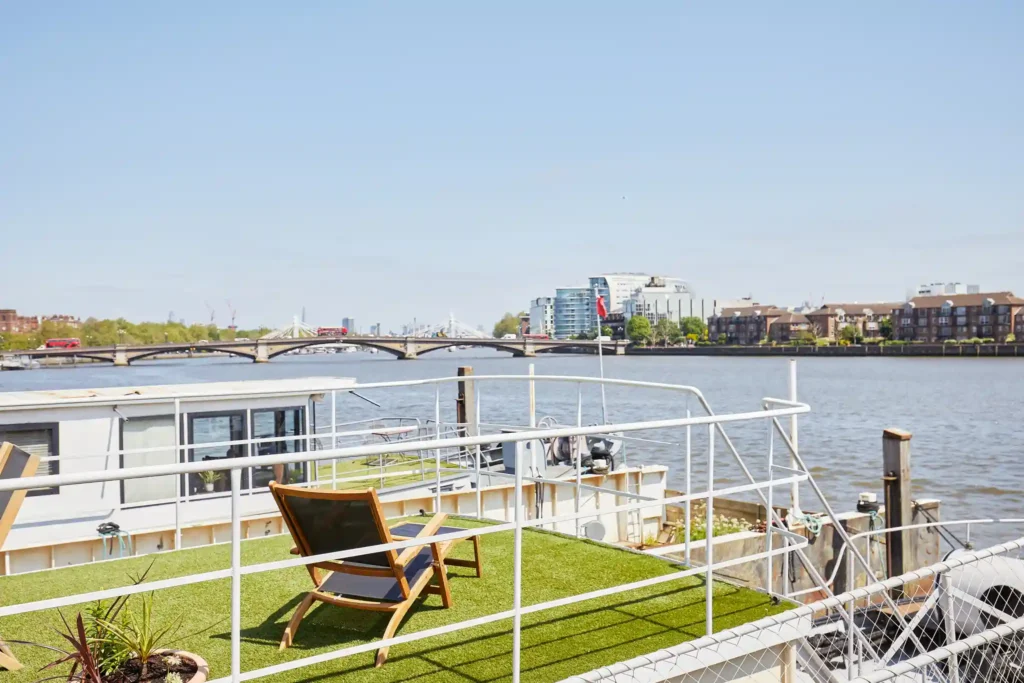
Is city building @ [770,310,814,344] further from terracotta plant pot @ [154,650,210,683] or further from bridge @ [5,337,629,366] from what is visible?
terracotta plant pot @ [154,650,210,683]

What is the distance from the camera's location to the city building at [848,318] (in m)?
159

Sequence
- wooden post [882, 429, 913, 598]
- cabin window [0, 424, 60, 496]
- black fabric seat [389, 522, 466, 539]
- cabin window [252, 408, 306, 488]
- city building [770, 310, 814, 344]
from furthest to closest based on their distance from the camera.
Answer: city building [770, 310, 814, 344]
wooden post [882, 429, 913, 598]
cabin window [252, 408, 306, 488]
cabin window [0, 424, 60, 496]
black fabric seat [389, 522, 466, 539]

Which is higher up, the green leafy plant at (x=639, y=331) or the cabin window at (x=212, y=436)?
the green leafy plant at (x=639, y=331)

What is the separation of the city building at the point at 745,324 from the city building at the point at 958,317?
26545 mm

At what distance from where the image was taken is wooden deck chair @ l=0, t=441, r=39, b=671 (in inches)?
171

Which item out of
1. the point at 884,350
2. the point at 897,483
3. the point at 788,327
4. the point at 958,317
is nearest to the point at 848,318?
the point at 788,327

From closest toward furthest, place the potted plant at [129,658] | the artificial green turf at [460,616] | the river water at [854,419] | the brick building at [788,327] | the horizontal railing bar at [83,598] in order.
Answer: the horizontal railing bar at [83,598]
the potted plant at [129,658]
the artificial green turf at [460,616]
the river water at [854,419]
the brick building at [788,327]

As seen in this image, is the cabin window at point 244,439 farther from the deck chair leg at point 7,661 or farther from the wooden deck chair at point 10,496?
the deck chair leg at point 7,661

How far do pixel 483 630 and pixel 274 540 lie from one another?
316cm

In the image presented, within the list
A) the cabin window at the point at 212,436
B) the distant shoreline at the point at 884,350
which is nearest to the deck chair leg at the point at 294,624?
the cabin window at the point at 212,436

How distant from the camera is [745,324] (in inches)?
6639

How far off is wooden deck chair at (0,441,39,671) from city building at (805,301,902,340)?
161 meters

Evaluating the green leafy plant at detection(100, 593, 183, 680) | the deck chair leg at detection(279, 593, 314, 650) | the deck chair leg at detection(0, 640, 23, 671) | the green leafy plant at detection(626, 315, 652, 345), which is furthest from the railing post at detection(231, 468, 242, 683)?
the green leafy plant at detection(626, 315, 652, 345)

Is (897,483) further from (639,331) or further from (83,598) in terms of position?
(639,331)
